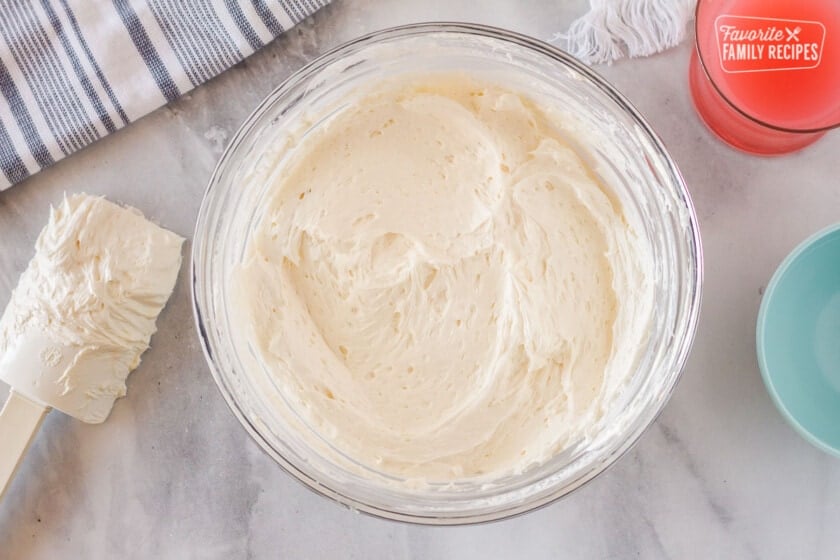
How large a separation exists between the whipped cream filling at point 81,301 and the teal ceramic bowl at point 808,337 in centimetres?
94

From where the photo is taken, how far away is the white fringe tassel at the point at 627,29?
4.34 ft

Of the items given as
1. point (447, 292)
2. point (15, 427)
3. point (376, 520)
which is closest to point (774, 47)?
point (447, 292)

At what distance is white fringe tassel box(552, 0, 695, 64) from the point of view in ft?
4.34

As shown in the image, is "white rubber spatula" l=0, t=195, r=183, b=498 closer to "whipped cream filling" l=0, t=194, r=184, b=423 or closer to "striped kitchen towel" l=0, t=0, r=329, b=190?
"whipped cream filling" l=0, t=194, r=184, b=423

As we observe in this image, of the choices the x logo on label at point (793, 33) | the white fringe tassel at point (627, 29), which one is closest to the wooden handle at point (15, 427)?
the white fringe tassel at point (627, 29)

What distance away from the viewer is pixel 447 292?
1279mm

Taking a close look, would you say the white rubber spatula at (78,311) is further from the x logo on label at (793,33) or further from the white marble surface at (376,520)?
the x logo on label at (793,33)

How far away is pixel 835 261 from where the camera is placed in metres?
1.33

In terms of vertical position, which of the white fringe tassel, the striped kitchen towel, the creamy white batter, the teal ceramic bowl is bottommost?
the teal ceramic bowl

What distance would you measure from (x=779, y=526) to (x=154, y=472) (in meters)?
1.00

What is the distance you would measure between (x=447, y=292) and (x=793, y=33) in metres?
0.65

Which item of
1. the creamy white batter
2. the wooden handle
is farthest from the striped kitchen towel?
the wooden handle

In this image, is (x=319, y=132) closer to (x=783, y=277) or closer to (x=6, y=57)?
(x=6, y=57)

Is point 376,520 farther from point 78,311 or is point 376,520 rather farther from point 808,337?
point 808,337
